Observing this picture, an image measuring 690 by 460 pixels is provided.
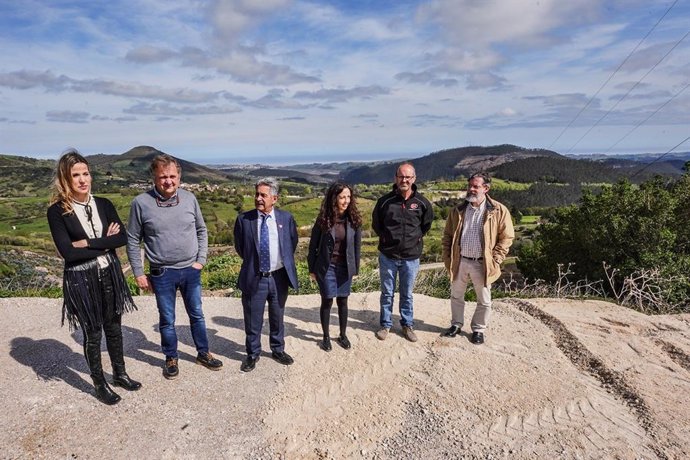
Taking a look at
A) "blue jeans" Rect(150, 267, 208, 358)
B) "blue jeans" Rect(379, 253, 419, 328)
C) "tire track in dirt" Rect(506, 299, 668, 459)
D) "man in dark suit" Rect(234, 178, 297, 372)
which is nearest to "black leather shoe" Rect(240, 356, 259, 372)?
"man in dark suit" Rect(234, 178, 297, 372)

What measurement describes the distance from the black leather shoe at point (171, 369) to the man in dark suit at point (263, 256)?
27.7 inches

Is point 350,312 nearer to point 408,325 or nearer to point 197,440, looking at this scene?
point 408,325

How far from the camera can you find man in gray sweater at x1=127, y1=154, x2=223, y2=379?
12.7 feet

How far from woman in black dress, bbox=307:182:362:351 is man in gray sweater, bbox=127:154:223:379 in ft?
4.26

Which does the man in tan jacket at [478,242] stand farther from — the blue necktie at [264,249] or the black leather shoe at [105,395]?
the black leather shoe at [105,395]

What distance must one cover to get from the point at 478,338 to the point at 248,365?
9.74 ft

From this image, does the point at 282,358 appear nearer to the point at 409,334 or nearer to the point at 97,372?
the point at 409,334

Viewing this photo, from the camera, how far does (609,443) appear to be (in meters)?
3.51

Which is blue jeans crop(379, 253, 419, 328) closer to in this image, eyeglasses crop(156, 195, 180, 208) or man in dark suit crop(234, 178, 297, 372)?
man in dark suit crop(234, 178, 297, 372)

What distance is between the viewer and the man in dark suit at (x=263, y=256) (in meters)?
4.36

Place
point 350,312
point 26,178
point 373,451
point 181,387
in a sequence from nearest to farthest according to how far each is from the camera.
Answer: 1. point 373,451
2. point 181,387
3. point 350,312
4. point 26,178

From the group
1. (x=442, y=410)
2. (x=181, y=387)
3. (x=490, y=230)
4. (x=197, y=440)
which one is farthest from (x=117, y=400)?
(x=490, y=230)

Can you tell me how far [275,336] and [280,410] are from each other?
3.32 feet

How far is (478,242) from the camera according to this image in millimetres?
5055
